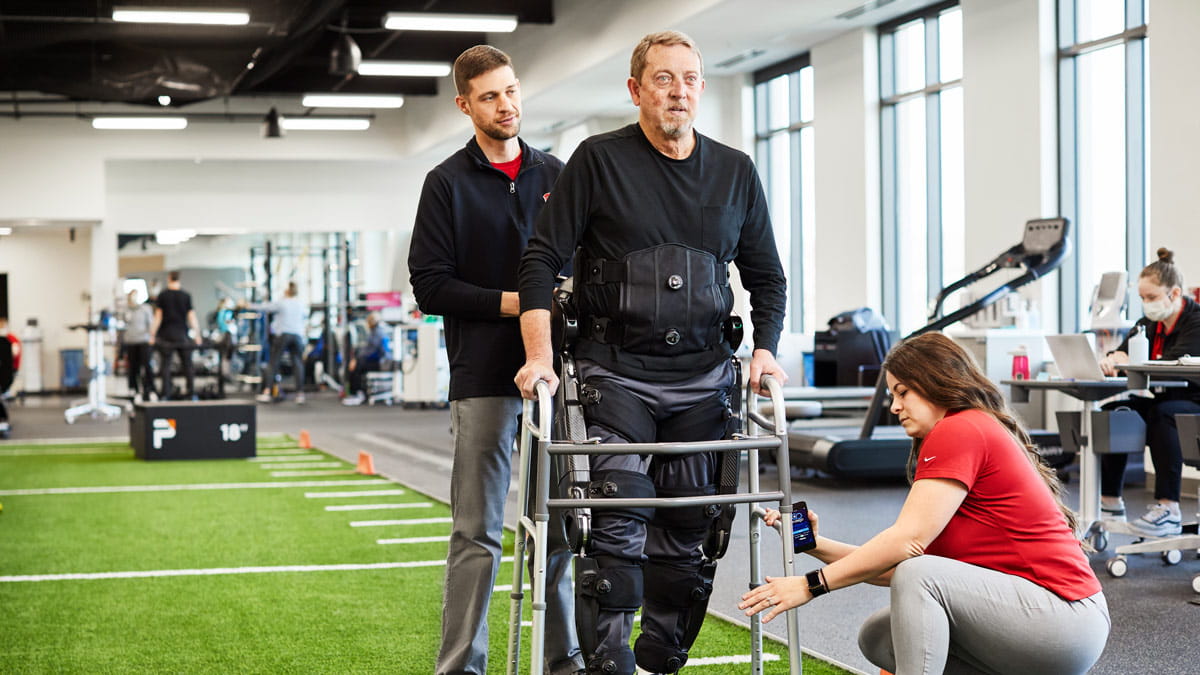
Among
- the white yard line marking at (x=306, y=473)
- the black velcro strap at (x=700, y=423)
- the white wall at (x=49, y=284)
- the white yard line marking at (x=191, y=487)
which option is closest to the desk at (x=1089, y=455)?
the black velcro strap at (x=700, y=423)

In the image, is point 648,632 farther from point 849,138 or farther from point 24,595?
point 849,138

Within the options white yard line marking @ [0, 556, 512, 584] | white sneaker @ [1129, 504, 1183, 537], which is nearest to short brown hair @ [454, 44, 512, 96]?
white yard line marking @ [0, 556, 512, 584]

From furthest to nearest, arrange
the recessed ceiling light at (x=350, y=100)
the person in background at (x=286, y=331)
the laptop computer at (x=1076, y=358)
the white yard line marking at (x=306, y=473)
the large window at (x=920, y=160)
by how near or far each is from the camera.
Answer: the person in background at (x=286, y=331)
the recessed ceiling light at (x=350, y=100)
the large window at (x=920, y=160)
the white yard line marking at (x=306, y=473)
the laptop computer at (x=1076, y=358)

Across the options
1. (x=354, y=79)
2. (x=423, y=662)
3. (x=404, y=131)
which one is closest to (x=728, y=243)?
(x=423, y=662)

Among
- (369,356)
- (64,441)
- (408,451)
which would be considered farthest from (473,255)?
(369,356)

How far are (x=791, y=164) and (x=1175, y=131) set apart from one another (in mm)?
5856

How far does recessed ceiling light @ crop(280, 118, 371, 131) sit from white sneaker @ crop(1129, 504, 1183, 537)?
→ 14.5m

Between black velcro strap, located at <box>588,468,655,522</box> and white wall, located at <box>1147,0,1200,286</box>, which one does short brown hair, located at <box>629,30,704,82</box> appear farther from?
white wall, located at <box>1147,0,1200,286</box>

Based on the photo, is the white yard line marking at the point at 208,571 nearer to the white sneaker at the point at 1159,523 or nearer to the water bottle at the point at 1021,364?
the white sneaker at the point at 1159,523

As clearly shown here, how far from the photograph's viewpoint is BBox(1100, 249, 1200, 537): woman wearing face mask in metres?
5.43

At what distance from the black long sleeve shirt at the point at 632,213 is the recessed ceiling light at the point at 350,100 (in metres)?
14.7

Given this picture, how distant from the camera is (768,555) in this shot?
539 centimetres

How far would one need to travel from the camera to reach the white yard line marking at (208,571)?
495cm

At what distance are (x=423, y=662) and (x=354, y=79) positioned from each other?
15.1 meters
